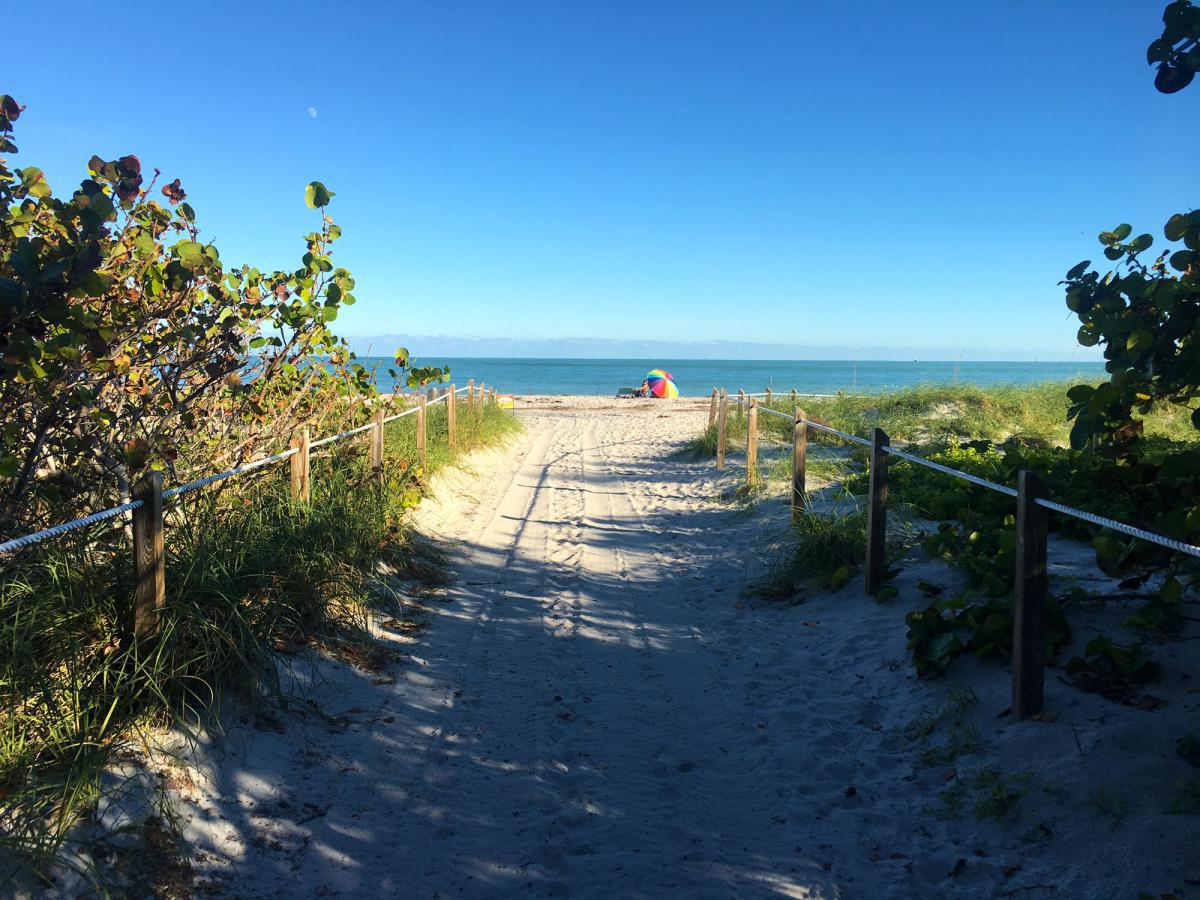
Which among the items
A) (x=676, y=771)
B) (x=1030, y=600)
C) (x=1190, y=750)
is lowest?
(x=676, y=771)

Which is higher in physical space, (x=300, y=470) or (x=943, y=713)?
(x=300, y=470)

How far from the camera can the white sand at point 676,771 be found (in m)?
3.17

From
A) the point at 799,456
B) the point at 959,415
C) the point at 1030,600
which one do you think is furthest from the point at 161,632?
the point at 959,415

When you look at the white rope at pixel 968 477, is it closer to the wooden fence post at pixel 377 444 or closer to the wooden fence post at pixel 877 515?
the wooden fence post at pixel 877 515

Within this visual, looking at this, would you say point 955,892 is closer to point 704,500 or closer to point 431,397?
point 704,500

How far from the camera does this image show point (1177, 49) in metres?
3.04

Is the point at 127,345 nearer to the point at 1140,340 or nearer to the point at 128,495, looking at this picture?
the point at 128,495

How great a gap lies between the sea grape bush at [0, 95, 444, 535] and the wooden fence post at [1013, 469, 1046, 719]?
13.4 ft

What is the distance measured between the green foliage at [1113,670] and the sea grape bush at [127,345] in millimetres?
4684

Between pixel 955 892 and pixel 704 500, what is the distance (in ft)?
27.5

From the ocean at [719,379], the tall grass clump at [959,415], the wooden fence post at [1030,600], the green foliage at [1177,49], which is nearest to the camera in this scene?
the green foliage at [1177,49]

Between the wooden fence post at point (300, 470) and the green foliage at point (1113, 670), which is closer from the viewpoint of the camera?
the green foliage at point (1113, 670)

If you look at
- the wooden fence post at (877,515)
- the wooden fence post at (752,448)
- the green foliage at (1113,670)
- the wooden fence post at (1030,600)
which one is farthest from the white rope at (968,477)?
the wooden fence post at (752,448)

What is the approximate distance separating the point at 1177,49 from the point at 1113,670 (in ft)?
8.94
